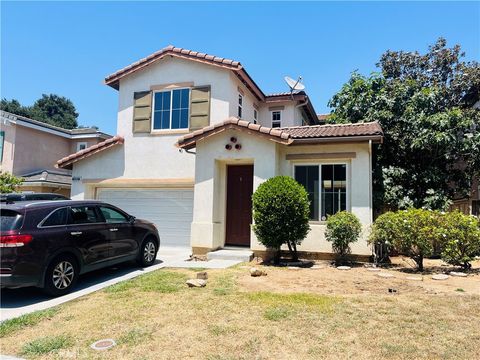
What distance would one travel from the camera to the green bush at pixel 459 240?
8727mm

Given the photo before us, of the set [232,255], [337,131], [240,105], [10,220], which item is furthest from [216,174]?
[10,220]

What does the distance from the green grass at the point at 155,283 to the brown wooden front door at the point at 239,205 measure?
366 cm

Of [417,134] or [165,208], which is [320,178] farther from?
[165,208]

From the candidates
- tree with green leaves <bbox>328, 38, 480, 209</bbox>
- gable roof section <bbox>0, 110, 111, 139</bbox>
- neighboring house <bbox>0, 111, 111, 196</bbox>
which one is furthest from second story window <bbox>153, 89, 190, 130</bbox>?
gable roof section <bbox>0, 110, 111, 139</bbox>

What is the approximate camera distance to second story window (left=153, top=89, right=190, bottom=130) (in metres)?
14.0

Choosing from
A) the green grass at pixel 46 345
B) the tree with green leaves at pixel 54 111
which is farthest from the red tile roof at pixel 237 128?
the tree with green leaves at pixel 54 111

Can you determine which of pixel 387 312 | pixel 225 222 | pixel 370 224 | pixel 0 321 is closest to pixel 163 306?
pixel 0 321

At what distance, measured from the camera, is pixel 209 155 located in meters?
11.6

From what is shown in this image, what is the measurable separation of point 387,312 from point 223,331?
2.68 metres

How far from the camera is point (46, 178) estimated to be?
18.6 m

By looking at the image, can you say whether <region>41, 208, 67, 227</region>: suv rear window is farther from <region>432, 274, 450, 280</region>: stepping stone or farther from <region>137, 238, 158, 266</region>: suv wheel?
<region>432, 274, 450, 280</region>: stepping stone

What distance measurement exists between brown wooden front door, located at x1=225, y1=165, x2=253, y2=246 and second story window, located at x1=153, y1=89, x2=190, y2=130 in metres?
3.45

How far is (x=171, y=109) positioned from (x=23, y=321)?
10275 mm

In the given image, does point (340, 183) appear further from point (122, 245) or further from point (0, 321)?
point (0, 321)
